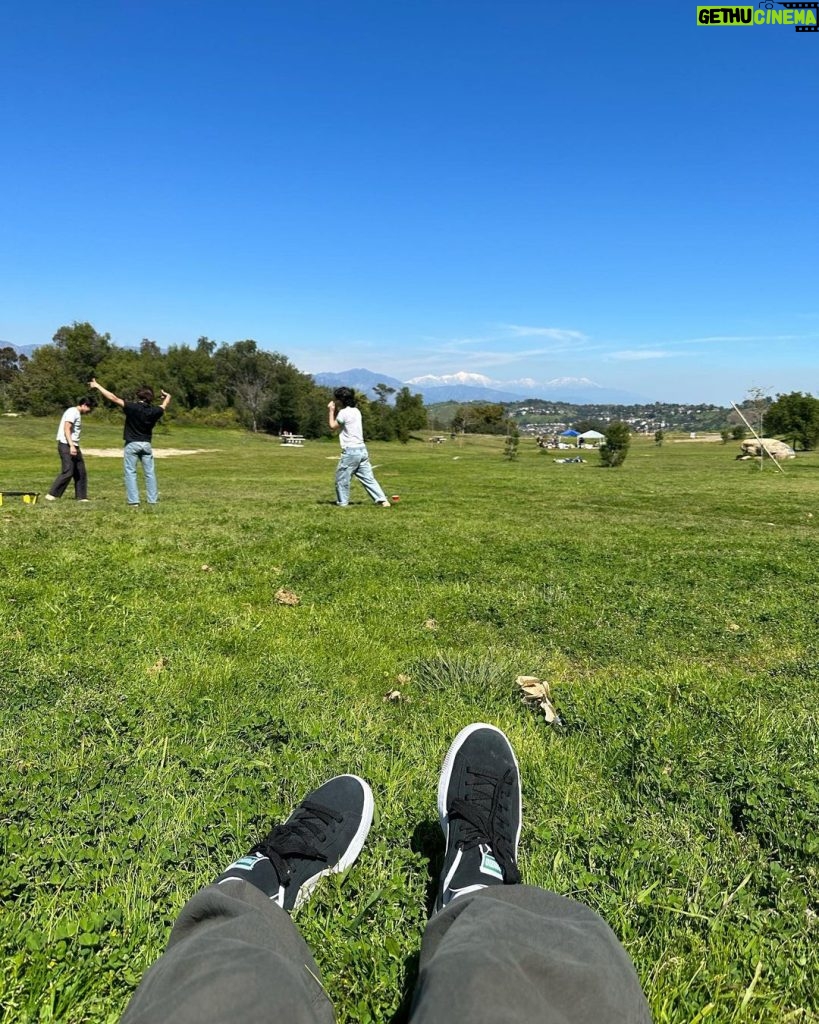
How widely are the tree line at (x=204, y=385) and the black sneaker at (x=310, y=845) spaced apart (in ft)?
247

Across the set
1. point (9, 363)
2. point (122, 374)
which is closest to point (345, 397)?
point (122, 374)

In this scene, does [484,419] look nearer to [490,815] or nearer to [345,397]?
[345,397]

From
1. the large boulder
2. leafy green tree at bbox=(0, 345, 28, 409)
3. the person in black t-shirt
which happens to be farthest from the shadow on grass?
leafy green tree at bbox=(0, 345, 28, 409)

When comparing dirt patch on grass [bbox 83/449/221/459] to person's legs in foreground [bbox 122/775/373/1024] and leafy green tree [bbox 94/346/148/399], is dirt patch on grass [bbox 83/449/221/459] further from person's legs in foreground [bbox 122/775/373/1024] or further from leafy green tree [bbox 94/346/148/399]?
person's legs in foreground [bbox 122/775/373/1024]

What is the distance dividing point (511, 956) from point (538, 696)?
2299mm

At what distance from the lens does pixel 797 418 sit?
52.1 metres

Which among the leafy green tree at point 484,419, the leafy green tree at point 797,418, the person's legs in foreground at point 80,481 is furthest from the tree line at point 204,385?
the person's legs in foreground at point 80,481

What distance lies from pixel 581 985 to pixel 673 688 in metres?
2.75

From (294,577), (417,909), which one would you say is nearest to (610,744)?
(417,909)

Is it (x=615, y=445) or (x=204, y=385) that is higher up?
(x=204, y=385)

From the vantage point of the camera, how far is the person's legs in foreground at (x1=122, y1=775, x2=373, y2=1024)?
1.49m

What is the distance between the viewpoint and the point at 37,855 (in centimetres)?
231

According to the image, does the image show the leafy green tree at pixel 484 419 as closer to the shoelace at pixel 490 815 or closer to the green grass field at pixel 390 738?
the green grass field at pixel 390 738

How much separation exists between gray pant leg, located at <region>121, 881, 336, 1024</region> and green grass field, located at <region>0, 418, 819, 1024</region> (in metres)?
0.31
